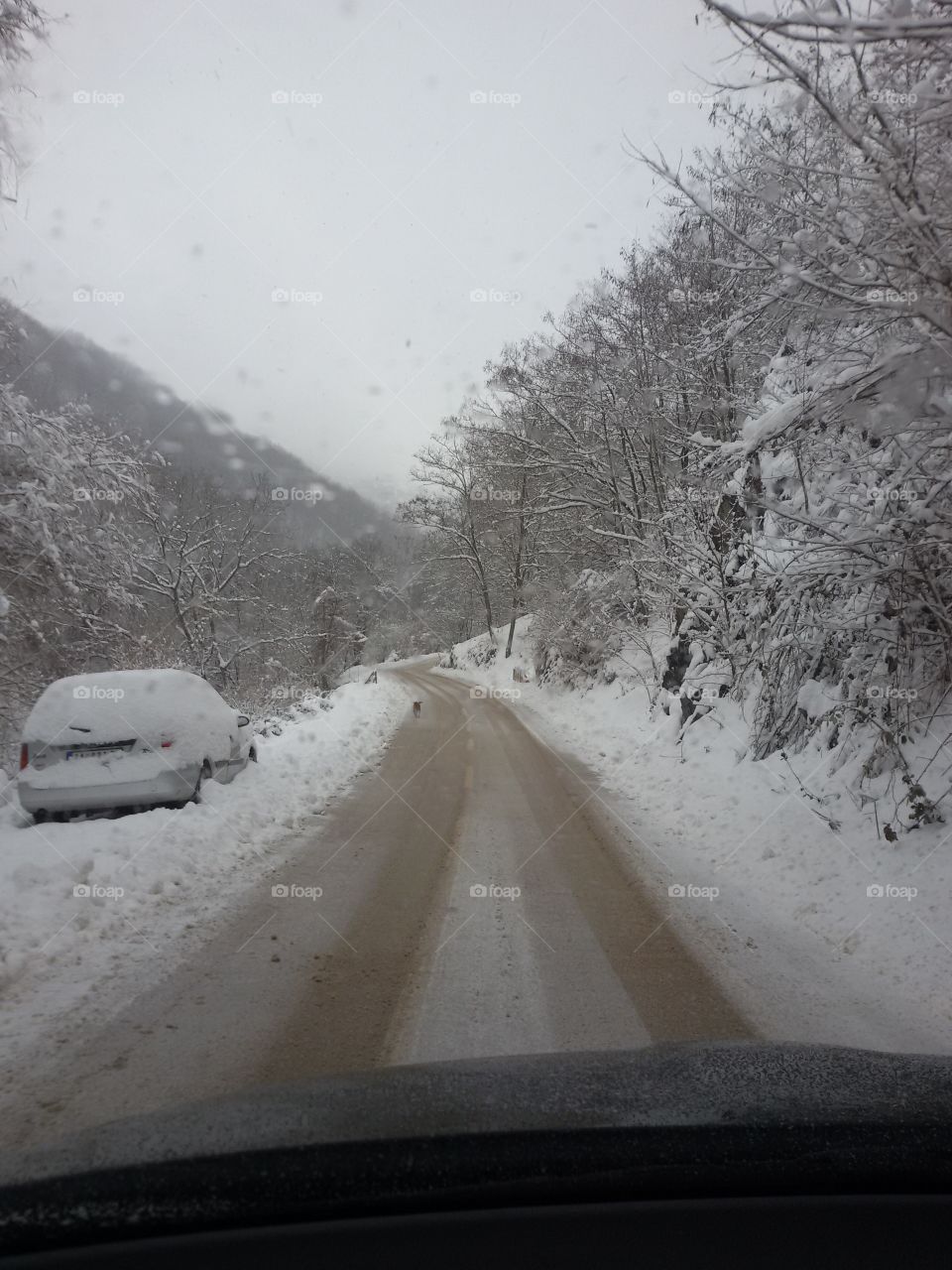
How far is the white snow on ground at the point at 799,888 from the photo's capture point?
406 centimetres

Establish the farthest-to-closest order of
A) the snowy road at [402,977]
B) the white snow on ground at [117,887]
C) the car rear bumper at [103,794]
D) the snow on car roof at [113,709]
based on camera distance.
Answer: the snow on car roof at [113,709] < the car rear bumper at [103,794] < the white snow on ground at [117,887] < the snowy road at [402,977]

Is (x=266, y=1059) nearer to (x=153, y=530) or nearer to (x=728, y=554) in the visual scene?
(x=728, y=554)

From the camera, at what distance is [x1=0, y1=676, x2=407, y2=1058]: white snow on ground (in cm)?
400

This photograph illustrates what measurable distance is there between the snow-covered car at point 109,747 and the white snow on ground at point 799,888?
4.75 metres

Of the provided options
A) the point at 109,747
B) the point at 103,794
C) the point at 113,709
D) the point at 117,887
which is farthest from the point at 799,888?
the point at 113,709

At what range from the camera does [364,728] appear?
15.8 metres

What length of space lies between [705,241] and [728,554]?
6307 millimetres

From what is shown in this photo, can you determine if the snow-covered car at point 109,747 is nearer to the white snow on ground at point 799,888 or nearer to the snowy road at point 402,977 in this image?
the snowy road at point 402,977

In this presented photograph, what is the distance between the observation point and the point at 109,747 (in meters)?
6.95

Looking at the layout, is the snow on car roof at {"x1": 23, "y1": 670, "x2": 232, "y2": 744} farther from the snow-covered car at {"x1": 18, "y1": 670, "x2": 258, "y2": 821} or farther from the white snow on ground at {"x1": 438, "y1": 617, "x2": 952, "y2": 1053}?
the white snow on ground at {"x1": 438, "y1": 617, "x2": 952, "y2": 1053}

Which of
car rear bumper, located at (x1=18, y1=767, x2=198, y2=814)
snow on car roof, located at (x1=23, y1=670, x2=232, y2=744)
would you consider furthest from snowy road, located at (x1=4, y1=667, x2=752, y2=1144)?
snow on car roof, located at (x1=23, y1=670, x2=232, y2=744)

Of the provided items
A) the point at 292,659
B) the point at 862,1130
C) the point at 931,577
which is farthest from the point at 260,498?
the point at 862,1130

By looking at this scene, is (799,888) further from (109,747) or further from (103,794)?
(109,747)

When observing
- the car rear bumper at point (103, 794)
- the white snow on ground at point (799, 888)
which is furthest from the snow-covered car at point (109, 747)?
the white snow on ground at point (799, 888)
